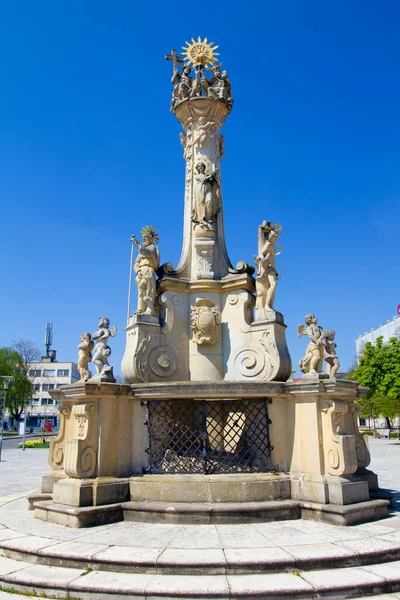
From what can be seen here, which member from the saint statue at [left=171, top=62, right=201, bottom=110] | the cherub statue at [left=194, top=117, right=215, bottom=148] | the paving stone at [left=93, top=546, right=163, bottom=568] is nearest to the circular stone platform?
the paving stone at [left=93, top=546, right=163, bottom=568]

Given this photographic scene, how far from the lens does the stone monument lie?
23.4 ft

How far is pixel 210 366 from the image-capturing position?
10.1 m

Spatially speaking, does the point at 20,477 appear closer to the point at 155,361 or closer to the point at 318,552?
the point at 155,361

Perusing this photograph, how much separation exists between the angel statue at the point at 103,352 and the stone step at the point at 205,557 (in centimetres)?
287

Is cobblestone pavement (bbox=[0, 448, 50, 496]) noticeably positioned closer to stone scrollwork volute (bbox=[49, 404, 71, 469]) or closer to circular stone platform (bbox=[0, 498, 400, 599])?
stone scrollwork volute (bbox=[49, 404, 71, 469])

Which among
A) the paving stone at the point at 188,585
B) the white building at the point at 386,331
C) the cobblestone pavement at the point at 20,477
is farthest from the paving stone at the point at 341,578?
the white building at the point at 386,331

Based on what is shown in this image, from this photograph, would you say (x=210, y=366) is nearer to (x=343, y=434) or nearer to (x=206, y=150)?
(x=343, y=434)

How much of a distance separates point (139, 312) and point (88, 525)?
4327 millimetres

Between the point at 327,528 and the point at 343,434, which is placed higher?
the point at 343,434

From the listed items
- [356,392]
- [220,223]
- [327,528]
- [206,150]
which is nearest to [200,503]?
[327,528]

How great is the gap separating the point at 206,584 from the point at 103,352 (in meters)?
4.56

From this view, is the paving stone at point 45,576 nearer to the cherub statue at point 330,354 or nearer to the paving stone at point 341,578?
the paving stone at point 341,578

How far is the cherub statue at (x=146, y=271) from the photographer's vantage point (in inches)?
392

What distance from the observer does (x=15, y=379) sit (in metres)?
60.2
